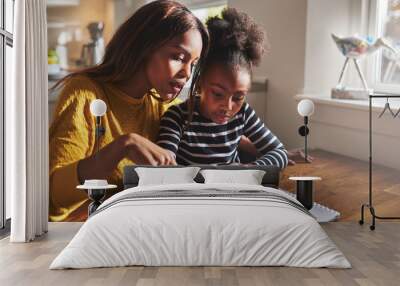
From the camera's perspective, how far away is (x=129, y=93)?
6.81 meters

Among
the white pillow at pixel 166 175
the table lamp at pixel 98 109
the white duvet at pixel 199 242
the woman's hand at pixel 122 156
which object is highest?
the table lamp at pixel 98 109

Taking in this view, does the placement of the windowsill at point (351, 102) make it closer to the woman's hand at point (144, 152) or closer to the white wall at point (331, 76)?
the white wall at point (331, 76)

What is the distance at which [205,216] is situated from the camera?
5.20m

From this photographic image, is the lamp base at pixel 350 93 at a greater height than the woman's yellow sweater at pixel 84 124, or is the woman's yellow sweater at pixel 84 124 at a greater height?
the lamp base at pixel 350 93

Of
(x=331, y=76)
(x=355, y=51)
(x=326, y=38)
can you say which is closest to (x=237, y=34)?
(x=326, y=38)

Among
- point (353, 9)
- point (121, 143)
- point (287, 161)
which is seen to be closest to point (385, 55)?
point (353, 9)

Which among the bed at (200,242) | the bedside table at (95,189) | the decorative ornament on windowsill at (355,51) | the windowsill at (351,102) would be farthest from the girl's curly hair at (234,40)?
A: the bed at (200,242)

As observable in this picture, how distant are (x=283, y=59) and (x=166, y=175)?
1501 mm

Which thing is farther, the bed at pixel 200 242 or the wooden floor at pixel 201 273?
the bed at pixel 200 242

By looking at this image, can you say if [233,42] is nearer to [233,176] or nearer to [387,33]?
[233,176]

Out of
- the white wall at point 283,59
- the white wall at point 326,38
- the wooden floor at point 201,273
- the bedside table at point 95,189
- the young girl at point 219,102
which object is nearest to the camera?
the wooden floor at point 201,273

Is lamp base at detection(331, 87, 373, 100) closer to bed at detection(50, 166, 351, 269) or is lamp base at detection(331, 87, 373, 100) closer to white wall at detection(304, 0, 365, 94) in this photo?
white wall at detection(304, 0, 365, 94)

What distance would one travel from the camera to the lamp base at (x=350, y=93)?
23.3 feet

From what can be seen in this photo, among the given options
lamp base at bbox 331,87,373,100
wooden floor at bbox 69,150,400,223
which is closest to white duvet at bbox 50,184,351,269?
wooden floor at bbox 69,150,400,223
